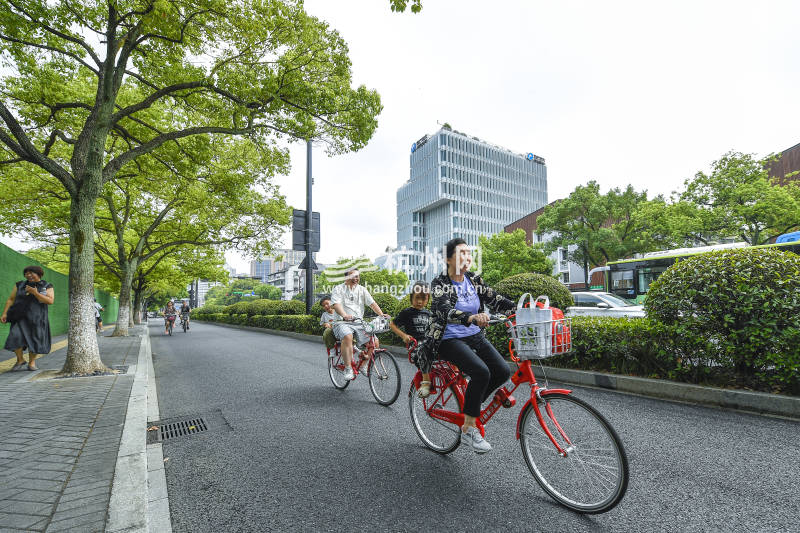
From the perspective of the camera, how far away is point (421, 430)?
150 inches

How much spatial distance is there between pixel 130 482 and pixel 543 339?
3054mm

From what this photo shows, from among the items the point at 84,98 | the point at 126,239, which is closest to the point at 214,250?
the point at 126,239

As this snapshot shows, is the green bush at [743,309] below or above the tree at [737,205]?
below

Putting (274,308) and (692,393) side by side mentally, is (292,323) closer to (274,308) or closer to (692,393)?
(274,308)

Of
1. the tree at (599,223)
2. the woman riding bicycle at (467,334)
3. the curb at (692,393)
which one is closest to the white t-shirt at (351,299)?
the woman riding bicycle at (467,334)

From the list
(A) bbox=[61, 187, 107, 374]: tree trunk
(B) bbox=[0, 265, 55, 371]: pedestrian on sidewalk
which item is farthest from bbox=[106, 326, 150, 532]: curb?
(B) bbox=[0, 265, 55, 371]: pedestrian on sidewalk

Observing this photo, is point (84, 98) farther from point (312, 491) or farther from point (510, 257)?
point (510, 257)

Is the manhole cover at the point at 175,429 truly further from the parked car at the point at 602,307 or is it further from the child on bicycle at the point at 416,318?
the parked car at the point at 602,307

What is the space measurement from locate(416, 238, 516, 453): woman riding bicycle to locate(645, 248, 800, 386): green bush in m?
3.48

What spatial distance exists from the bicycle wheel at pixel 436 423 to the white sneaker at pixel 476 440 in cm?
20

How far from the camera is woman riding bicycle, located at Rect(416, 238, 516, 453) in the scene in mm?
3010

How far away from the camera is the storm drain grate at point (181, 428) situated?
4229 mm

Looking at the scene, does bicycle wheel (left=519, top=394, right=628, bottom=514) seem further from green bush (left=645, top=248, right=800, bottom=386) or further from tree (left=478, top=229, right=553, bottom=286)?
tree (left=478, top=229, right=553, bottom=286)

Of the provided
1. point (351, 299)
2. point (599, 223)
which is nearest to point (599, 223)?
point (599, 223)
